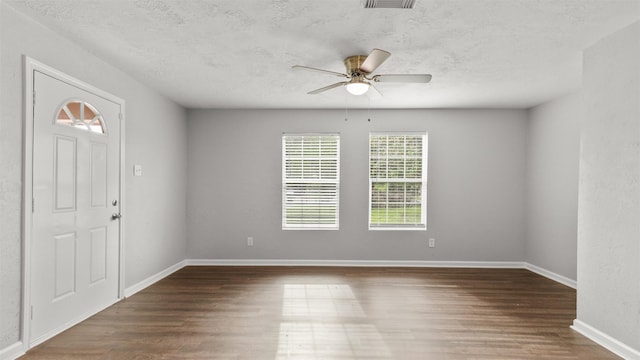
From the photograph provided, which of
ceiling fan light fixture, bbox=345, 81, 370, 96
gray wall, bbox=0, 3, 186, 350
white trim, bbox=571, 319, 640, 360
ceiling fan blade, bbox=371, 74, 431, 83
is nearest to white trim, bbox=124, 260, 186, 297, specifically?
gray wall, bbox=0, 3, 186, 350

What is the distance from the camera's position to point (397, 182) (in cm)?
542

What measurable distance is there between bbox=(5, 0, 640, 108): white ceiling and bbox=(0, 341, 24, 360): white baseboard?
2400 millimetres

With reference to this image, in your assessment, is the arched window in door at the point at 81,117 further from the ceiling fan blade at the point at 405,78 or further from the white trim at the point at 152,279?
the ceiling fan blade at the point at 405,78

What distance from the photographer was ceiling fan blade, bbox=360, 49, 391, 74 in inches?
100.0

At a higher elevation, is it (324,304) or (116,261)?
(116,261)

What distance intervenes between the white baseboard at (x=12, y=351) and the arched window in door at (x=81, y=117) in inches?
67.6

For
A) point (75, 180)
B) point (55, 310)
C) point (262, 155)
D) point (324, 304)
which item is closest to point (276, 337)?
point (324, 304)

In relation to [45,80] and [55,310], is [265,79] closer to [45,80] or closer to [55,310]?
[45,80]

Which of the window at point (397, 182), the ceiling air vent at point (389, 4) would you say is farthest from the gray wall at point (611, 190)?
the window at point (397, 182)

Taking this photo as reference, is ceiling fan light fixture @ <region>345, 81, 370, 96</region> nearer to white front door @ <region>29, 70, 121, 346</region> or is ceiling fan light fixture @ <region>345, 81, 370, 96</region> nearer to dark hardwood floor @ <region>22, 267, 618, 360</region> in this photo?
dark hardwood floor @ <region>22, 267, 618, 360</region>

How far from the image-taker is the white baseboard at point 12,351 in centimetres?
239

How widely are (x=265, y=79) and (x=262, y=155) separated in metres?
1.75

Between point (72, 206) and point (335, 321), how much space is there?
2568mm

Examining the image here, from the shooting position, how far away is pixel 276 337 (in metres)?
2.85
